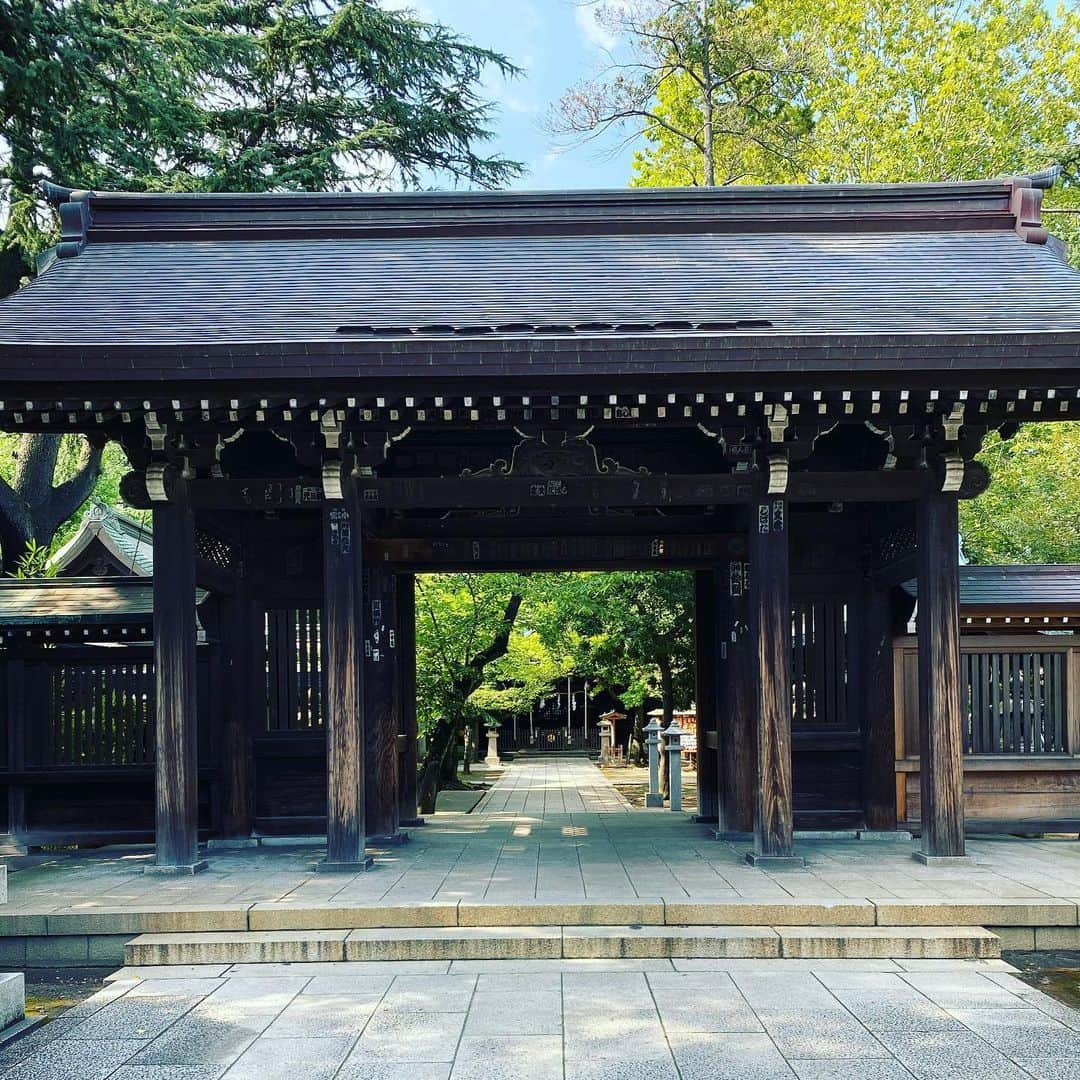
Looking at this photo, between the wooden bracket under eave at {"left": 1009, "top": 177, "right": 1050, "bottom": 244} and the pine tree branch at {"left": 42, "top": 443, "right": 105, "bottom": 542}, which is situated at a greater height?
the wooden bracket under eave at {"left": 1009, "top": 177, "right": 1050, "bottom": 244}

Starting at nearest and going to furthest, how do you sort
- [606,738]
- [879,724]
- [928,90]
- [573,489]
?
[573,489] → [879,724] → [928,90] → [606,738]

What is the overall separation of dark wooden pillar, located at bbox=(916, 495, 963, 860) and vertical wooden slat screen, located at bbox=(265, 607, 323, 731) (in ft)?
18.6

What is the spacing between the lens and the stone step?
6.64 m

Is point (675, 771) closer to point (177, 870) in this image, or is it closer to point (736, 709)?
point (736, 709)

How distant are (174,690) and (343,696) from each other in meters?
1.40

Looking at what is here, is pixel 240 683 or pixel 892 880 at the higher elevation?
pixel 240 683

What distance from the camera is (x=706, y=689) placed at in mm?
11219

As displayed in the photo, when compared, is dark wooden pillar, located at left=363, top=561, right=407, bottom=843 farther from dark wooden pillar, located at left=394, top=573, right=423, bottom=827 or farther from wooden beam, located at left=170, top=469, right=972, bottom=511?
wooden beam, located at left=170, top=469, right=972, bottom=511

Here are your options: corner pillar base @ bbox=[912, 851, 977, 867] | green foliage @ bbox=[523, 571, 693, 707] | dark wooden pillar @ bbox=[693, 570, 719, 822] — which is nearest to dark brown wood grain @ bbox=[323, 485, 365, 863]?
dark wooden pillar @ bbox=[693, 570, 719, 822]

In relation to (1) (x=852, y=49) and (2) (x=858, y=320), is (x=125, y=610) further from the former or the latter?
(1) (x=852, y=49)

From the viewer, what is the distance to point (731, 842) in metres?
9.77

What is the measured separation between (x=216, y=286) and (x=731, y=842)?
733cm

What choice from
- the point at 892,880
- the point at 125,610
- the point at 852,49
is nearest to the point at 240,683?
the point at 125,610

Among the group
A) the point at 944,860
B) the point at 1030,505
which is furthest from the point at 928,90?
the point at 944,860
